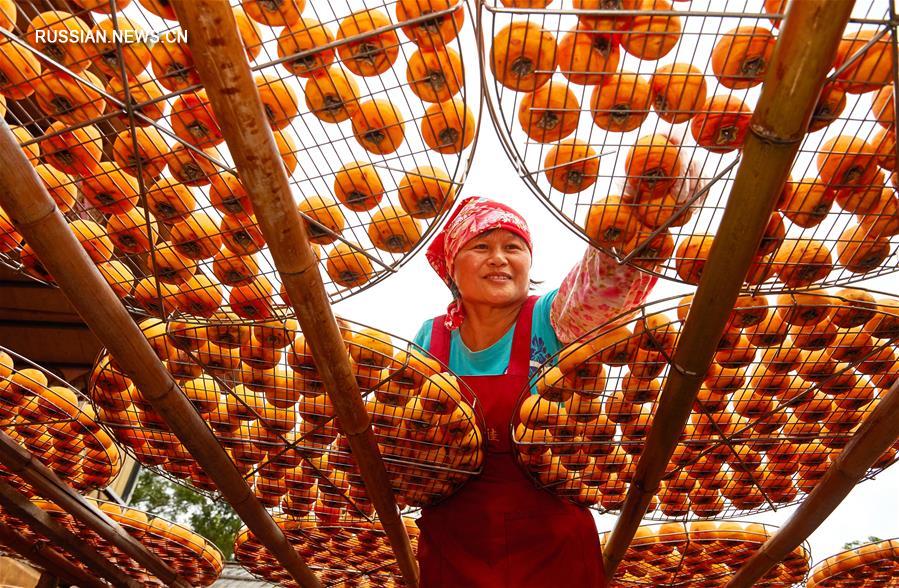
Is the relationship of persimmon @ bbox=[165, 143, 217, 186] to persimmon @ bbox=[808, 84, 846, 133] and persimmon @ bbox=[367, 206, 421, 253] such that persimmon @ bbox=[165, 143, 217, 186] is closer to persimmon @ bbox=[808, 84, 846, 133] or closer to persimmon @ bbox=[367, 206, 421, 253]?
persimmon @ bbox=[367, 206, 421, 253]

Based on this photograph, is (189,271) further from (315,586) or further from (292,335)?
(315,586)

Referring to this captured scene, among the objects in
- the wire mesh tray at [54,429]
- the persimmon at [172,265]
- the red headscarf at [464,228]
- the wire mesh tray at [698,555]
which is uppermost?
the red headscarf at [464,228]

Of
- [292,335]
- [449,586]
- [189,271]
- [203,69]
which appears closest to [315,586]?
[449,586]

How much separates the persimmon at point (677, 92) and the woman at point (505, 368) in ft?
1.59

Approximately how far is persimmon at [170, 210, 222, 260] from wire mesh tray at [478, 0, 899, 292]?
31.5 inches

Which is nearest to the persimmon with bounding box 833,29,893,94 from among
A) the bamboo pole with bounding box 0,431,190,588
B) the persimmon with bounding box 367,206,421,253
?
the persimmon with bounding box 367,206,421,253

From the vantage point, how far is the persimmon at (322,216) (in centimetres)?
191

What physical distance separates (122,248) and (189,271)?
21 centimetres

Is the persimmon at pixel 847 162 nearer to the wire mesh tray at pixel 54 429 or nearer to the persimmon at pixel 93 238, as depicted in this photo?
the persimmon at pixel 93 238

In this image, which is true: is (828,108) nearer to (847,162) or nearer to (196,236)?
(847,162)

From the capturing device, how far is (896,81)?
138 cm

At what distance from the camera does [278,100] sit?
1.73 m

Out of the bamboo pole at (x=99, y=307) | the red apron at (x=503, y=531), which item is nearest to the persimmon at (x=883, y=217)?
the red apron at (x=503, y=531)

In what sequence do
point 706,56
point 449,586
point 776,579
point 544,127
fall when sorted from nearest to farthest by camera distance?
point 706,56 < point 544,127 < point 449,586 < point 776,579
